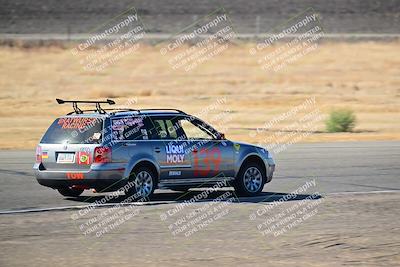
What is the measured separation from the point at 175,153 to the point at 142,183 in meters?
0.78

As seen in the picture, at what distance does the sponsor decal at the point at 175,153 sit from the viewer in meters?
15.9

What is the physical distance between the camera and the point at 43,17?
3044 inches

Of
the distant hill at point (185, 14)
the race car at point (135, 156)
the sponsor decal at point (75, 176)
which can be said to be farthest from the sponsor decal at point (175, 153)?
the distant hill at point (185, 14)

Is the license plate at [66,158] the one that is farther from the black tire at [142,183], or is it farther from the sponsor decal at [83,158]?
the black tire at [142,183]

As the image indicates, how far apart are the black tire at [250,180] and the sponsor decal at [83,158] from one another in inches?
112

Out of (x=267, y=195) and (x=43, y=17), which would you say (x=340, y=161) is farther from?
(x=43, y=17)

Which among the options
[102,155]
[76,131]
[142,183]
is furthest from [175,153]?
[76,131]

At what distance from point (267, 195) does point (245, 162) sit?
678 millimetres

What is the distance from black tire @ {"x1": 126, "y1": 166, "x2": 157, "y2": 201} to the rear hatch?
783mm

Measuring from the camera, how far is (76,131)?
1544 centimetres

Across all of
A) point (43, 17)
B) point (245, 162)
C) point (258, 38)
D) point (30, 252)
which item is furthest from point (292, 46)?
point (30, 252)

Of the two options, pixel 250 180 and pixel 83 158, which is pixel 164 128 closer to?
pixel 83 158

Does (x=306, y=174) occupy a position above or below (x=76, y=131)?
below

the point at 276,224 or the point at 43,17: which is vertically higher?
the point at 43,17
